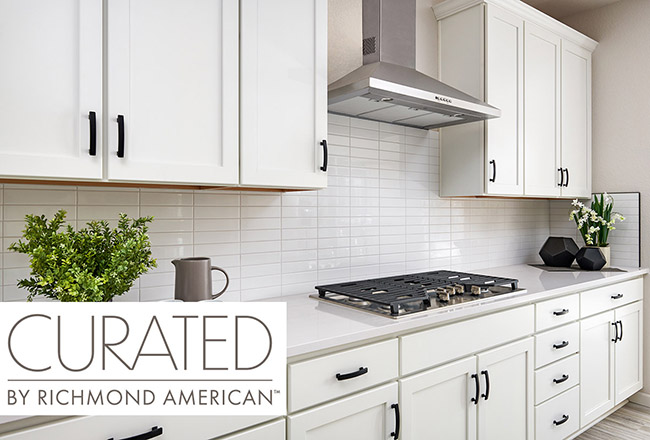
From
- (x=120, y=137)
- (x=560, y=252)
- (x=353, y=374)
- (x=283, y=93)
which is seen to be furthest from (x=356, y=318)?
(x=560, y=252)

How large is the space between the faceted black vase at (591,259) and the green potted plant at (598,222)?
0.29ft

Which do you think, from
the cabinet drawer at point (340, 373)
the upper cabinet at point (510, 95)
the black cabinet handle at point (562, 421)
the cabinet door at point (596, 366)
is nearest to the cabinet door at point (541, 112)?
the upper cabinet at point (510, 95)

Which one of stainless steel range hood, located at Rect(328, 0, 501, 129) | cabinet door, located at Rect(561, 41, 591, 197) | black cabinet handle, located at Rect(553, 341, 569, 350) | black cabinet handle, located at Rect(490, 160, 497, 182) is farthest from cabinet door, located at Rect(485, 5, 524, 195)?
black cabinet handle, located at Rect(553, 341, 569, 350)

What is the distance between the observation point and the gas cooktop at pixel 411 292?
5.54 feet

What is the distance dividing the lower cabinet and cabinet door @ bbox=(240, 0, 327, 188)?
2.87ft

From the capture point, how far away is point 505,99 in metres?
2.58

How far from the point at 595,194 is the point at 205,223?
9.24ft

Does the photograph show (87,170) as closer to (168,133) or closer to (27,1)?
(168,133)

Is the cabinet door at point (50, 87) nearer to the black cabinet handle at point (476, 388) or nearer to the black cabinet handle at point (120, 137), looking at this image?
the black cabinet handle at point (120, 137)

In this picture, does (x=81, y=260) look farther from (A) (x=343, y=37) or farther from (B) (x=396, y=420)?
(A) (x=343, y=37)

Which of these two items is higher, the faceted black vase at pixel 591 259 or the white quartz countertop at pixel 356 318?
the faceted black vase at pixel 591 259

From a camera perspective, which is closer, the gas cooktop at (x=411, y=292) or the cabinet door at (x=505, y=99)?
the gas cooktop at (x=411, y=292)

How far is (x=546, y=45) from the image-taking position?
2822 mm

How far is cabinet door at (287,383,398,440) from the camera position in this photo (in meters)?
1.35
